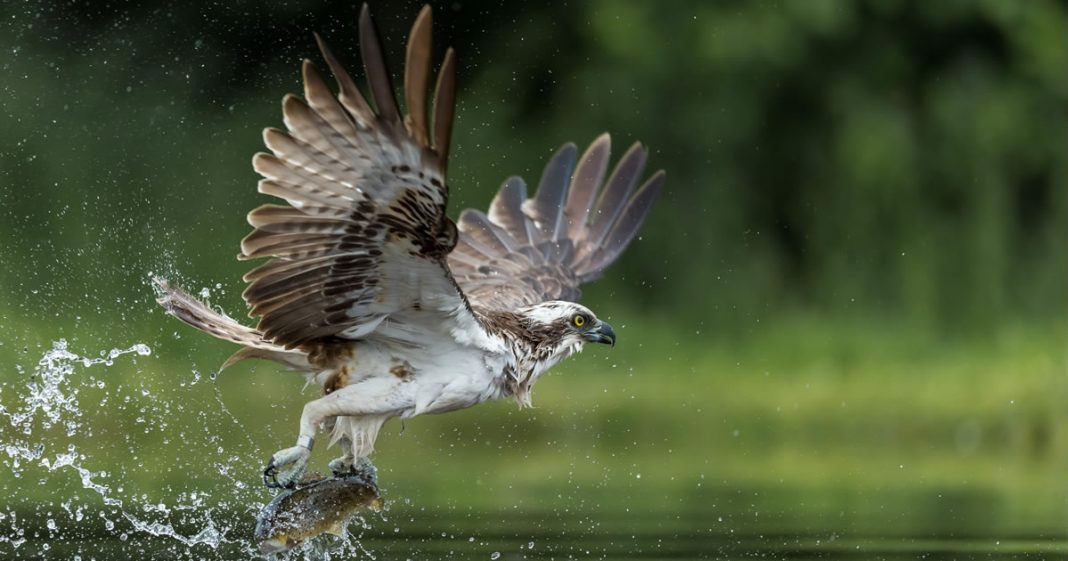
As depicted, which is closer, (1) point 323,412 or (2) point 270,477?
(2) point 270,477

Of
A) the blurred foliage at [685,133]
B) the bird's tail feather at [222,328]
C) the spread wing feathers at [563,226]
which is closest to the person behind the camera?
the bird's tail feather at [222,328]

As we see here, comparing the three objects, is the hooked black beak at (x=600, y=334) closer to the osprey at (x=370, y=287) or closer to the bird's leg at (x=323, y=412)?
the osprey at (x=370, y=287)

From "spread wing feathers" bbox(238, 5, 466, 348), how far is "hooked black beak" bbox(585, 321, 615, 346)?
3.06 ft

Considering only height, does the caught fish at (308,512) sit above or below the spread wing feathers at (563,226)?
below

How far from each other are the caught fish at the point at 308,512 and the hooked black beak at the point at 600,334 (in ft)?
4.47

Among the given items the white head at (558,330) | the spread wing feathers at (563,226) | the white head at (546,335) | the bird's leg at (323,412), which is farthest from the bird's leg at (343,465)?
the spread wing feathers at (563,226)

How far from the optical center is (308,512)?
717 centimetres

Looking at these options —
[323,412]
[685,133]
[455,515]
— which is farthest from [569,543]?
[685,133]

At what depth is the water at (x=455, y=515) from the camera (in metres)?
8.05

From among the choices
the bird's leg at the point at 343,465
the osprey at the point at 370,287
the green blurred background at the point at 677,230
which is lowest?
the bird's leg at the point at 343,465

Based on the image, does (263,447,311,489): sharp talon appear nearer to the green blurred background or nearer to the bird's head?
the bird's head

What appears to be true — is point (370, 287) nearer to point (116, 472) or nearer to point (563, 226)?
point (563, 226)

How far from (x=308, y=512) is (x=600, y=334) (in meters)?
1.69

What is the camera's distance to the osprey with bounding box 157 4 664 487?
6578 millimetres
